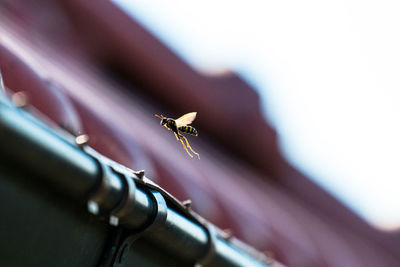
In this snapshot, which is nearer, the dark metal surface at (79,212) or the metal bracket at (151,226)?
the dark metal surface at (79,212)

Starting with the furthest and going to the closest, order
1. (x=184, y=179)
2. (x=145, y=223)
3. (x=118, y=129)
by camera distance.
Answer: (x=184, y=179) < (x=118, y=129) < (x=145, y=223)

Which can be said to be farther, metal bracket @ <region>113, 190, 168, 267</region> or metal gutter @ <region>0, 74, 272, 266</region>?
metal bracket @ <region>113, 190, 168, 267</region>

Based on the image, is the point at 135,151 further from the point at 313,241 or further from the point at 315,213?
the point at 315,213

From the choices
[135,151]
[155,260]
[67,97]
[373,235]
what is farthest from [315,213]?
[155,260]

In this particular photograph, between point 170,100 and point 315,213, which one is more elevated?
point 315,213
